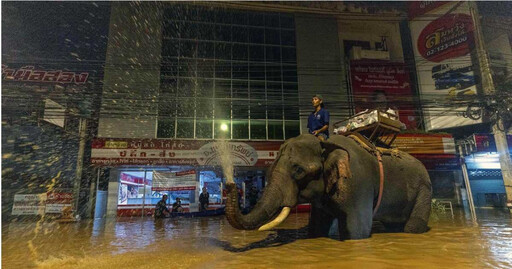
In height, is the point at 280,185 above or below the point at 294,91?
below

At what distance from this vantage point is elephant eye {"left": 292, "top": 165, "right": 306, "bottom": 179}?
194 inches

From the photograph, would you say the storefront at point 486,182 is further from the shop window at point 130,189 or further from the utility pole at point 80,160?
the utility pole at point 80,160

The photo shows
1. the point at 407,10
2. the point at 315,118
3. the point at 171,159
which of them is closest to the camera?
the point at 315,118

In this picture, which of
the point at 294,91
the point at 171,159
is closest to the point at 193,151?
the point at 171,159

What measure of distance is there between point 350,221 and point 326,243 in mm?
546

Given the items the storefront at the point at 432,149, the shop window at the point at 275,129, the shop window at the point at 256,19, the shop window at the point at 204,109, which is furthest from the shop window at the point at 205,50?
the storefront at the point at 432,149

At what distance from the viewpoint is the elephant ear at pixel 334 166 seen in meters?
5.02

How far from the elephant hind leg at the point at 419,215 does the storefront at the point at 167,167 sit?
37.9ft

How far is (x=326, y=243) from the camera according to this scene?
5148 mm

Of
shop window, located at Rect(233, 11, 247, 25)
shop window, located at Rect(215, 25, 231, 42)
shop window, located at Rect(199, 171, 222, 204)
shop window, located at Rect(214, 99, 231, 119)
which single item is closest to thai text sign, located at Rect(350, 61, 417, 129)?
shop window, located at Rect(233, 11, 247, 25)

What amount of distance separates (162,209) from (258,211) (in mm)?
13151

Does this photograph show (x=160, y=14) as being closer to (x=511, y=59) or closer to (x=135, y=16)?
(x=135, y=16)

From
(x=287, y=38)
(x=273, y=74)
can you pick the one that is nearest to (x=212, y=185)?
(x=273, y=74)

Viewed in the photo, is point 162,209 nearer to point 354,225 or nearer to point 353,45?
point 354,225
